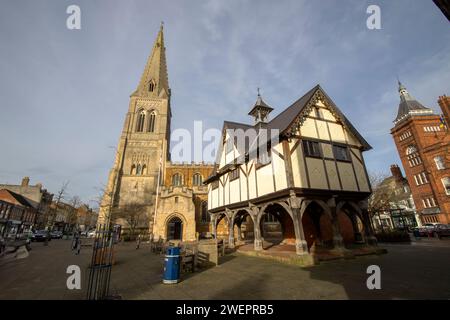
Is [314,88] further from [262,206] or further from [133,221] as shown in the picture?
[133,221]

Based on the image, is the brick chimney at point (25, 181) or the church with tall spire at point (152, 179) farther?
the brick chimney at point (25, 181)

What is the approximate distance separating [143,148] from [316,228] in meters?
38.3

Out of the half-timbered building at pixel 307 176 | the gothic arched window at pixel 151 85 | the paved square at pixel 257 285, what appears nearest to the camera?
the paved square at pixel 257 285

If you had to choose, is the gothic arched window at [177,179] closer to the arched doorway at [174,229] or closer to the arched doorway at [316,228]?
the arched doorway at [174,229]

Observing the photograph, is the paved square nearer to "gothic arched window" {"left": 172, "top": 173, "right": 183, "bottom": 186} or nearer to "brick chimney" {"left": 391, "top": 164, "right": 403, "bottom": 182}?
"gothic arched window" {"left": 172, "top": 173, "right": 183, "bottom": 186}

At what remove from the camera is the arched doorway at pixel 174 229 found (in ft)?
88.5

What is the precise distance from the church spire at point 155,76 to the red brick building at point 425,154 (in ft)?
179

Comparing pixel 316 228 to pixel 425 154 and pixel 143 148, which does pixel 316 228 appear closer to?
pixel 425 154

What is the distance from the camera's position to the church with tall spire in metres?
26.9

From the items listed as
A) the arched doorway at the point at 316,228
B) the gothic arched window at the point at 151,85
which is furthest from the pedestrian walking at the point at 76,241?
the gothic arched window at the point at 151,85

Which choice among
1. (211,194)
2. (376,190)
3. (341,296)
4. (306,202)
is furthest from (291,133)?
(376,190)

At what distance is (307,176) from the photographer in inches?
454

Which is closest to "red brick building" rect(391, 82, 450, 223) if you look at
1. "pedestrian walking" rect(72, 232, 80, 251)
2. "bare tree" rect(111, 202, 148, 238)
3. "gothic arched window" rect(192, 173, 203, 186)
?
"gothic arched window" rect(192, 173, 203, 186)

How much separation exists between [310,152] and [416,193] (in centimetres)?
3871
